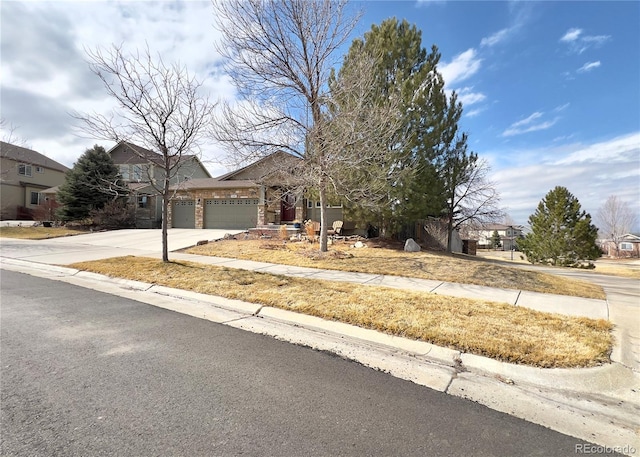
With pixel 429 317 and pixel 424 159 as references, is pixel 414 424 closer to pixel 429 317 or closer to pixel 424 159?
pixel 429 317

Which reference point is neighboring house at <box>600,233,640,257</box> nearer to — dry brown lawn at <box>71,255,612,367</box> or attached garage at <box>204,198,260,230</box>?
attached garage at <box>204,198,260,230</box>

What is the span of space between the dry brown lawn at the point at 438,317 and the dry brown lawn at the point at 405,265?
7.88ft

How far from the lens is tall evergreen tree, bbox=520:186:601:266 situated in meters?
17.7

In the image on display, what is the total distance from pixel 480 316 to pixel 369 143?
21.1 ft

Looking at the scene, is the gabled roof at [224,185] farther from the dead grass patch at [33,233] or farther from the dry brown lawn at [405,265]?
the dry brown lawn at [405,265]

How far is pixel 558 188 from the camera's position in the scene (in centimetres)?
1858

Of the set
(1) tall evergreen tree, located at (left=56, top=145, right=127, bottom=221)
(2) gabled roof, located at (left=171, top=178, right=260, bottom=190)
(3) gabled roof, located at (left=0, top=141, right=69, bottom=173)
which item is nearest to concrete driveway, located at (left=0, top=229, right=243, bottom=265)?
(2) gabled roof, located at (left=171, top=178, right=260, bottom=190)

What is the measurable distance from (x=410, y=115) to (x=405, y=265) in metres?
6.55

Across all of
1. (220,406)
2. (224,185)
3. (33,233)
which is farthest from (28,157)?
(220,406)

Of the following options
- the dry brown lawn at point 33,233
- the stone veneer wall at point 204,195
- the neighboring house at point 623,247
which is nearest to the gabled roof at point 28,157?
the dry brown lawn at point 33,233

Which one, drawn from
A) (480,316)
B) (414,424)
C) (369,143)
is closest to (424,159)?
(369,143)

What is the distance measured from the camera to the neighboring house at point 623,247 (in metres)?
45.4

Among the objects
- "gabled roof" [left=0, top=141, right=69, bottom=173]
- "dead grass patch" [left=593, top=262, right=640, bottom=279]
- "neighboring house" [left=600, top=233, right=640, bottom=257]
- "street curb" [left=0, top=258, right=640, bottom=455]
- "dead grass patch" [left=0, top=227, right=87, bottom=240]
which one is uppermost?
"gabled roof" [left=0, top=141, right=69, bottom=173]

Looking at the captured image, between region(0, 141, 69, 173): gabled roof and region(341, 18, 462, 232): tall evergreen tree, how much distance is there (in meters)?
32.4
